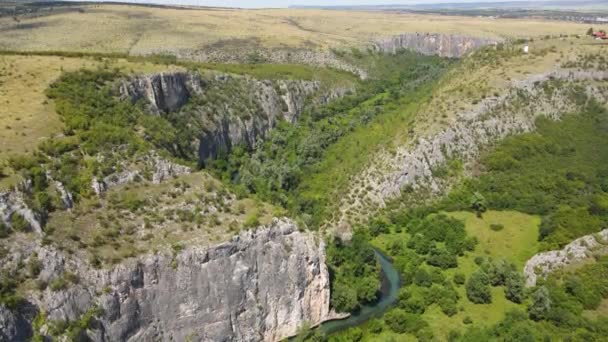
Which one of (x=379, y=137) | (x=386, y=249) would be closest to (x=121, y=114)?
(x=386, y=249)

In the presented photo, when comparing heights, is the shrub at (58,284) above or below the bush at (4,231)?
below

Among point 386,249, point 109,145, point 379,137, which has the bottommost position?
point 386,249

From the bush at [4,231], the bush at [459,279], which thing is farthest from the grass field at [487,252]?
the bush at [4,231]

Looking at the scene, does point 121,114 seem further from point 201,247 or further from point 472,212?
point 472,212

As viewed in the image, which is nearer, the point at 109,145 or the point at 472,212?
the point at 109,145

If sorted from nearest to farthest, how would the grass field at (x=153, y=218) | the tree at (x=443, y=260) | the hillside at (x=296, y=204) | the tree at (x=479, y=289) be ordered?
the hillside at (x=296, y=204)
the grass field at (x=153, y=218)
the tree at (x=479, y=289)
the tree at (x=443, y=260)

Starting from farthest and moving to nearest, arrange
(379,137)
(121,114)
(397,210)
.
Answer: (379,137) < (397,210) < (121,114)

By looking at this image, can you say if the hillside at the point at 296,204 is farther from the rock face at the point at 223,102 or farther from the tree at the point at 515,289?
the rock face at the point at 223,102
